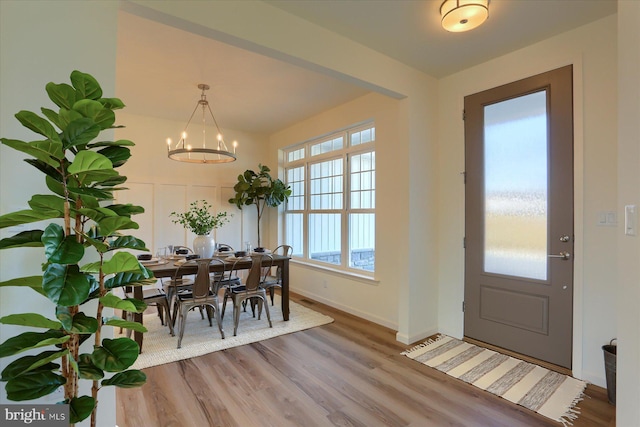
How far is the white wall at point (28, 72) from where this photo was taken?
1434mm

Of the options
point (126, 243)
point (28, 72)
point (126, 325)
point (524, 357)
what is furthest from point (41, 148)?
point (524, 357)

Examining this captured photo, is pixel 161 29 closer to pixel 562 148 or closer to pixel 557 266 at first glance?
pixel 562 148

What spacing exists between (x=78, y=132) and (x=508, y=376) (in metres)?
3.17

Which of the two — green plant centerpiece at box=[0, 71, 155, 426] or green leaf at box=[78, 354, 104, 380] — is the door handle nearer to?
green plant centerpiece at box=[0, 71, 155, 426]

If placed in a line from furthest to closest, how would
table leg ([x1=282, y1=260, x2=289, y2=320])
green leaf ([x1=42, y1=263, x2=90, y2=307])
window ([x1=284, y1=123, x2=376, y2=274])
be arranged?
window ([x1=284, y1=123, x2=376, y2=274]) → table leg ([x1=282, y1=260, x2=289, y2=320]) → green leaf ([x1=42, y1=263, x2=90, y2=307])

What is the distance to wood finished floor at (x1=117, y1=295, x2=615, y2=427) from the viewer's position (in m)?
1.99

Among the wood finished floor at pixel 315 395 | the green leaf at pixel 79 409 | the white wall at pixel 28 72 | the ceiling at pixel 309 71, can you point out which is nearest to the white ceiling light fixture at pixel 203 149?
the ceiling at pixel 309 71

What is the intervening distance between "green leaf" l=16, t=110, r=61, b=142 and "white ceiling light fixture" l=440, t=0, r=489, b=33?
7.75 feet

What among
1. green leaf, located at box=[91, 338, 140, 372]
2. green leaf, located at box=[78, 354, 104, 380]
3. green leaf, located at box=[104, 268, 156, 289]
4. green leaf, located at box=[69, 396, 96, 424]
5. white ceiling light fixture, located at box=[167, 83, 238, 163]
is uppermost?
white ceiling light fixture, located at box=[167, 83, 238, 163]

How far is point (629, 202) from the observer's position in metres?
1.40

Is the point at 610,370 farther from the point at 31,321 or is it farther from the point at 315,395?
the point at 31,321

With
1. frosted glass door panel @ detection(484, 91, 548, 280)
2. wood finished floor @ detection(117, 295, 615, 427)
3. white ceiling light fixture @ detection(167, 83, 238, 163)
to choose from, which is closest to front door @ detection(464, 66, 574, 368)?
frosted glass door panel @ detection(484, 91, 548, 280)

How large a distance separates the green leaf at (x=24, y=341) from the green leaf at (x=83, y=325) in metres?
0.05

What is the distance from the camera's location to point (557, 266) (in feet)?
8.59
